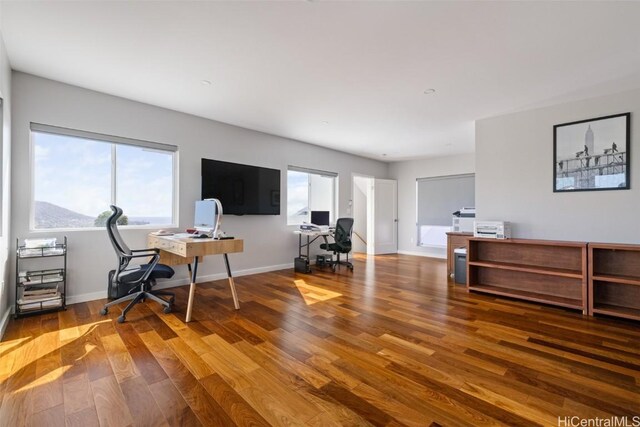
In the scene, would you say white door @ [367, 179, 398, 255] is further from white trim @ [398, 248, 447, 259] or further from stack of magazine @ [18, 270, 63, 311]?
stack of magazine @ [18, 270, 63, 311]

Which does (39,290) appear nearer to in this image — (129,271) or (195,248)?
(129,271)

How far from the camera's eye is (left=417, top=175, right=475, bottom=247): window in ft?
21.9

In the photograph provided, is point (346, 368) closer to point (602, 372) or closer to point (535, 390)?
point (535, 390)

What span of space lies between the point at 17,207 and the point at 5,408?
2.34m

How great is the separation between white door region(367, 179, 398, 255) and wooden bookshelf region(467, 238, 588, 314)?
3425 millimetres

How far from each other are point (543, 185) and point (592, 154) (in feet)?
1.86

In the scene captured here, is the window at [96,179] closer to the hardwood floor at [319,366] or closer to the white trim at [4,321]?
Result: the white trim at [4,321]

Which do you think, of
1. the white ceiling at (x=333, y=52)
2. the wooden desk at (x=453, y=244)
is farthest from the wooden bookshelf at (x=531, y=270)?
the white ceiling at (x=333, y=52)

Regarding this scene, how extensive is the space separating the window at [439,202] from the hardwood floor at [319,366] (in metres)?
3.76

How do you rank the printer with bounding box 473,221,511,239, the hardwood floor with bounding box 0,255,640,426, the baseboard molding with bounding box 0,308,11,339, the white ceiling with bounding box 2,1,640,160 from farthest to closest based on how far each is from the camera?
1. the printer with bounding box 473,221,511,239
2. the baseboard molding with bounding box 0,308,11,339
3. the white ceiling with bounding box 2,1,640,160
4. the hardwood floor with bounding box 0,255,640,426

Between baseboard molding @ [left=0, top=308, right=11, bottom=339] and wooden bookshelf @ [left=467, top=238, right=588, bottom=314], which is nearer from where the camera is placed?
baseboard molding @ [left=0, top=308, right=11, bottom=339]

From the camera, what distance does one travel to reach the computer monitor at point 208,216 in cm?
321

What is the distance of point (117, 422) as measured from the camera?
146 centimetres

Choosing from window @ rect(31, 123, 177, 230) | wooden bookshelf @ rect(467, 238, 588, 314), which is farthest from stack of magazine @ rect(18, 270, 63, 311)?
wooden bookshelf @ rect(467, 238, 588, 314)
